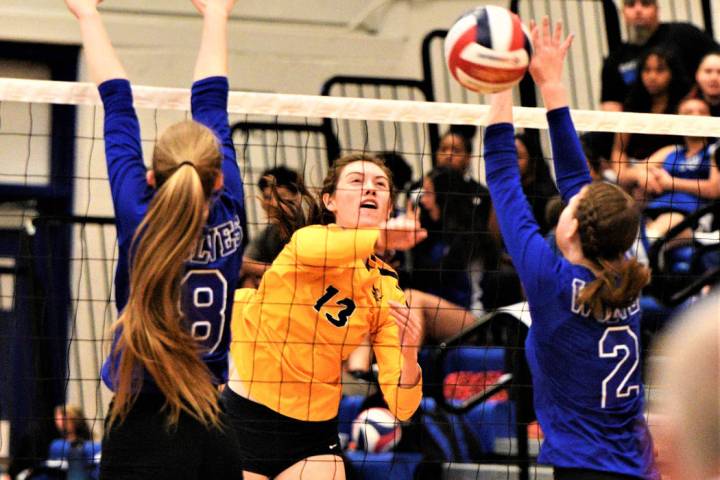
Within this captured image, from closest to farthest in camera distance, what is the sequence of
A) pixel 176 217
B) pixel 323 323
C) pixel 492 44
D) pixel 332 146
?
1. pixel 176 217
2. pixel 492 44
3. pixel 323 323
4. pixel 332 146

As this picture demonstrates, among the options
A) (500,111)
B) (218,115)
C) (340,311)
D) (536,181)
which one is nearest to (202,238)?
(218,115)

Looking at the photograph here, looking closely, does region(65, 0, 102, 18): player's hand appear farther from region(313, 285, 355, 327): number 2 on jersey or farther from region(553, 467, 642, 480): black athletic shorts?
region(553, 467, 642, 480): black athletic shorts

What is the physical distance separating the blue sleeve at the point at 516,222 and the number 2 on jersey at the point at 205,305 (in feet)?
2.95

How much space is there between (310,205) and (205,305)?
4.75 ft

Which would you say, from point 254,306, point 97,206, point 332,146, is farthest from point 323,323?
point 97,206

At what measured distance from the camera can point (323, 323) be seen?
4.68 metres

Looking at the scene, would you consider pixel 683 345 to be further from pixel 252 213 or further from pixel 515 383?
pixel 252 213

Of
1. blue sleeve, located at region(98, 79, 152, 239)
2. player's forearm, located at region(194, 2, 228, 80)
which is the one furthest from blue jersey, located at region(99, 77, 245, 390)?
player's forearm, located at region(194, 2, 228, 80)

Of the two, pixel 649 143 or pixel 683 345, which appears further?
pixel 649 143

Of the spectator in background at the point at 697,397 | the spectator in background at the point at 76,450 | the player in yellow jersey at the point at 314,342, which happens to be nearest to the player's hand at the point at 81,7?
the player in yellow jersey at the point at 314,342

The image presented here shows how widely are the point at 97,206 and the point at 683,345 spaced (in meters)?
8.90

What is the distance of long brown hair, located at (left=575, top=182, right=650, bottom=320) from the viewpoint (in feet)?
12.2

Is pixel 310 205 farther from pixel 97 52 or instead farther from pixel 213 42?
pixel 97 52

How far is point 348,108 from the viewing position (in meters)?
4.84
